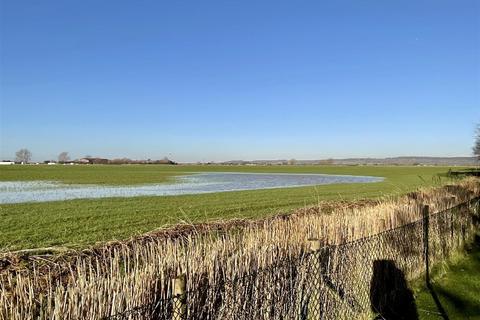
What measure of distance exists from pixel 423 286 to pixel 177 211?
46.3 ft

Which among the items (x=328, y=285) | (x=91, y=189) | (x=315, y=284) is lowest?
(x=91, y=189)

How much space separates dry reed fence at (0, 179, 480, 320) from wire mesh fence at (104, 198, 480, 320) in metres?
0.01

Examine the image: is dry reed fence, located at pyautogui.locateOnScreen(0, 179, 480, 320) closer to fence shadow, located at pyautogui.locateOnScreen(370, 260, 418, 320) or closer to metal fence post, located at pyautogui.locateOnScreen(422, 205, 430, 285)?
fence shadow, located at pyautogui.locateOnScreen(370, 260, 418, 320)

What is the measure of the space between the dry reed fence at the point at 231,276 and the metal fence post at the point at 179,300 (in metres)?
0.03

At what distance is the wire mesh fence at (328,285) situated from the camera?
3797 millimetres

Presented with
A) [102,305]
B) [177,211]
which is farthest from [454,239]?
[177,211]

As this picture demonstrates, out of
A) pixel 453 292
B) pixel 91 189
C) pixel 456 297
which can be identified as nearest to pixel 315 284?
pixel 456 297

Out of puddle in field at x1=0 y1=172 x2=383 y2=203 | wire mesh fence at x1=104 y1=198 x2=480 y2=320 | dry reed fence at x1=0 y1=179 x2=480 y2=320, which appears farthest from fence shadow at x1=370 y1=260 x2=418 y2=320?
puddle in field at x1=0 y1=172 x2=383 y2=203

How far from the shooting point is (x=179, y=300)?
351cm

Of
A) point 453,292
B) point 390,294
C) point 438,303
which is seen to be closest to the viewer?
point 390,294

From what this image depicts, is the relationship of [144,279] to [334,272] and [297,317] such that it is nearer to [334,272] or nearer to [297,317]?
[297,317]

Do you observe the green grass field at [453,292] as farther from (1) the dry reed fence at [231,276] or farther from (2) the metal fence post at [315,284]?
(2) the metal fence post at [315,284]

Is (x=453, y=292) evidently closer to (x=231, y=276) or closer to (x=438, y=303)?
(x=438, y=303)

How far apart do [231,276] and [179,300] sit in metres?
0.72
